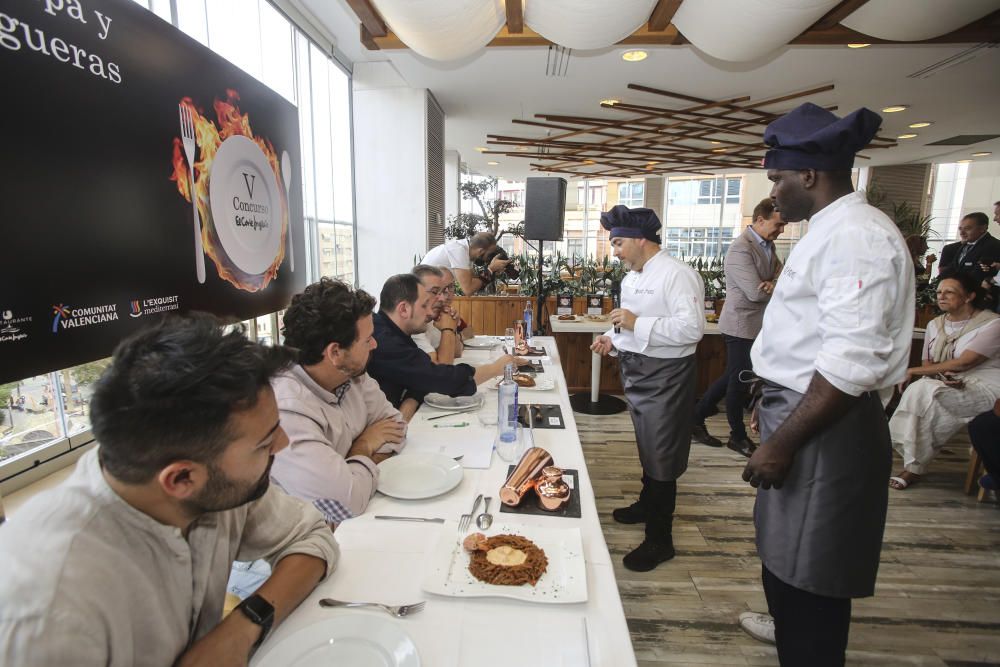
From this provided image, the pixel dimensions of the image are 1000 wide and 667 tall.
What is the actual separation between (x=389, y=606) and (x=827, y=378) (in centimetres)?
116

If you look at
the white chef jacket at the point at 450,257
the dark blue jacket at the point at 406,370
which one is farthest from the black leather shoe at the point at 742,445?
the dark blue jacket at the point at 406,370

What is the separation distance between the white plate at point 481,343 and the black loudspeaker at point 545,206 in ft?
3.61

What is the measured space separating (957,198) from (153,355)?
15986mm

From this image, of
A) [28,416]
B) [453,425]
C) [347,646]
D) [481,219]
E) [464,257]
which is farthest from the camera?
[481,219]

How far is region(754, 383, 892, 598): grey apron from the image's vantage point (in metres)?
1.31

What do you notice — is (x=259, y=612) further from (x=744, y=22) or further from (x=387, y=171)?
(x=387, y=171)

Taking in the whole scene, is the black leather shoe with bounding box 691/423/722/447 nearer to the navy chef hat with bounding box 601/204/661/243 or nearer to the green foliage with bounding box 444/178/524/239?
the navy chef hat with bounding box 601/204/661/243

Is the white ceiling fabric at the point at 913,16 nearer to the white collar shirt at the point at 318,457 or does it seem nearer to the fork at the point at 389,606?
the white collar shirt at the point at 318,457

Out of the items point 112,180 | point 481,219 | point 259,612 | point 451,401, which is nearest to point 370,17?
point 112,180

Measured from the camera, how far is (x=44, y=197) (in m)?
1.40

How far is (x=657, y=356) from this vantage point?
2.42m

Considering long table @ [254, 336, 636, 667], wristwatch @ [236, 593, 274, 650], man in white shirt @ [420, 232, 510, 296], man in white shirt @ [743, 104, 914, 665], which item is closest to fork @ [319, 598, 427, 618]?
long table @ [254, 336, 636, 667]

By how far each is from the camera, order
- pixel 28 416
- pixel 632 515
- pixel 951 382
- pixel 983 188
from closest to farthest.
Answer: pixel 28 416 < pixel 632 515 < pixel 951 382 < pixel 983 188

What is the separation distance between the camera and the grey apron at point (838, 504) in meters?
1.31
